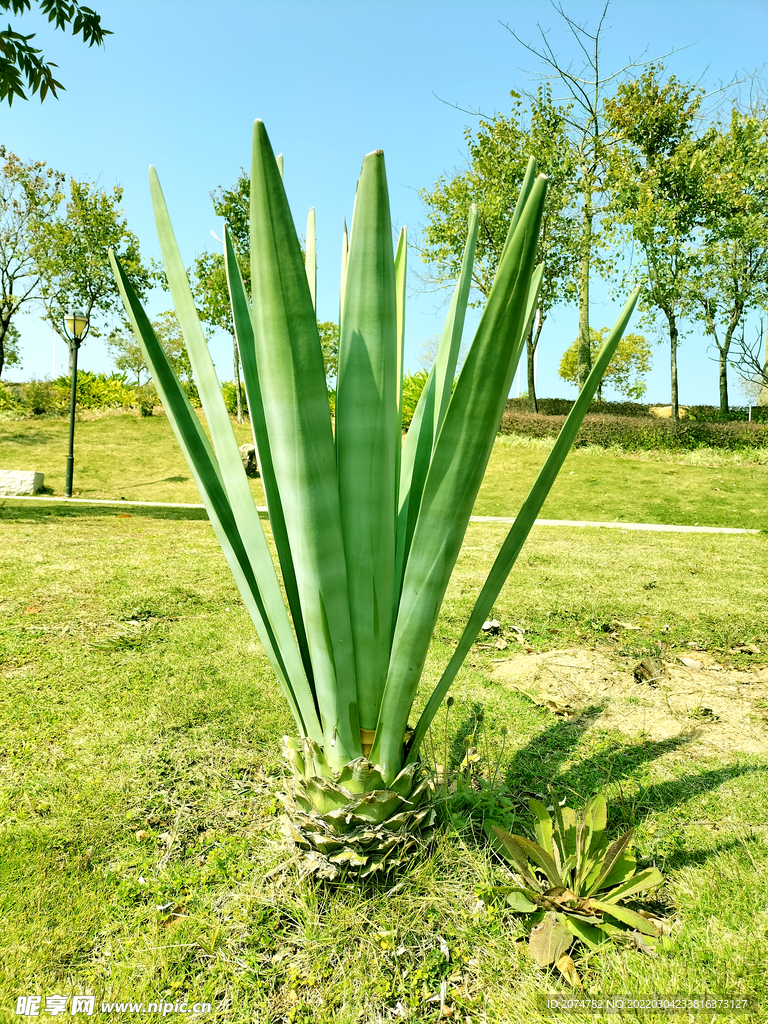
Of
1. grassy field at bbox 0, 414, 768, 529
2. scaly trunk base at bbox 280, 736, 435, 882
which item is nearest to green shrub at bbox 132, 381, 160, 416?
grassy field at bbox 0, 414, 768, 529

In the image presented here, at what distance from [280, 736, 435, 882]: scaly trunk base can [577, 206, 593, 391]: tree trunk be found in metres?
18.3

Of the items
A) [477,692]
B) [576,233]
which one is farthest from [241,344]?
[576,233]

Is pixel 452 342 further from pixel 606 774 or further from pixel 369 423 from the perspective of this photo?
pixel 606 774

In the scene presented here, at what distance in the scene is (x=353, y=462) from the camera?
1285 millimetres

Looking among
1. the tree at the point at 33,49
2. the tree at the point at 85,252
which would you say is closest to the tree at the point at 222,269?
the tree at the point at 85,252

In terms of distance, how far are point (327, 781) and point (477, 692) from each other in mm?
1510

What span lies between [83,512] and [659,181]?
54.0 feet

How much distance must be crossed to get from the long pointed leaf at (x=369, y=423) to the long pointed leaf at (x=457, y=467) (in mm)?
67

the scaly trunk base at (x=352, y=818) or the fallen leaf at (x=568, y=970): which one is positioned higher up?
the scaly trunk base at (x=352, y=818)

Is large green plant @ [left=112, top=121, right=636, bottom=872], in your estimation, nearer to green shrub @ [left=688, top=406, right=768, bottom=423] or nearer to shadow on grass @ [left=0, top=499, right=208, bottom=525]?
shadow on grass @ [left=0, top=499, right=208, bottom=525]

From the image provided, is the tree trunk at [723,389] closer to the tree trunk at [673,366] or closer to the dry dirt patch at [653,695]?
the tree trunk at [673,366]

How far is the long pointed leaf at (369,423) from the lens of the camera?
1.18 m

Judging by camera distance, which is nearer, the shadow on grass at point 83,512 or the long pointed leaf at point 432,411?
the long pointed leaf at point 432,411

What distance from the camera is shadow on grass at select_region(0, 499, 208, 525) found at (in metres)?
8.30
